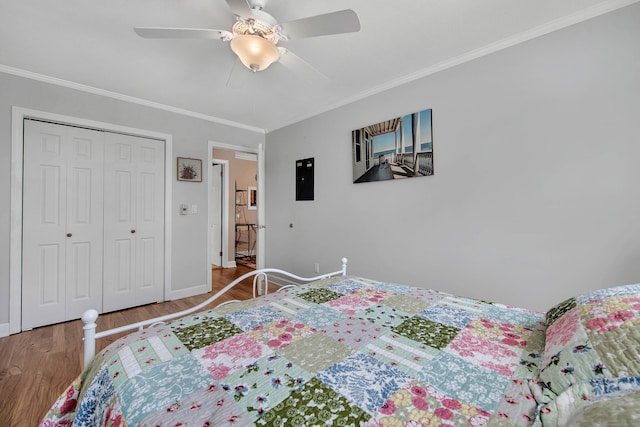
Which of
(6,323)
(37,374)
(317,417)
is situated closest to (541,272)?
(317,417)

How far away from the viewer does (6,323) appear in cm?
252

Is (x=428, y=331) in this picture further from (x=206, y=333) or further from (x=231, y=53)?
(x=231, y=53)

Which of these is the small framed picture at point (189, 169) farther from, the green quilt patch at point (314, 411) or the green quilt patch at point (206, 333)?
the green quilt patch at point (314, 411)

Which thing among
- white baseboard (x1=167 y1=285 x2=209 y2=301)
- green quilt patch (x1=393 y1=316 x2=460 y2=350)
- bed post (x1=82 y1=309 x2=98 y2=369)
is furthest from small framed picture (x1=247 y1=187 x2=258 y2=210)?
green quilt patch (x1=393 y1=316 x2=460 y2=350)

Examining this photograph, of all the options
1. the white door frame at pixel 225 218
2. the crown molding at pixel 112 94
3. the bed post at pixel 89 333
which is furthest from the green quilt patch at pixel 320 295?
the white door frame at pixel 225 218

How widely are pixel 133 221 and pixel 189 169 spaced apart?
899 millimetres

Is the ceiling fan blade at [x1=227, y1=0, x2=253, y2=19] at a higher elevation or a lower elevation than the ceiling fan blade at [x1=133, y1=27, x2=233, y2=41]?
higher

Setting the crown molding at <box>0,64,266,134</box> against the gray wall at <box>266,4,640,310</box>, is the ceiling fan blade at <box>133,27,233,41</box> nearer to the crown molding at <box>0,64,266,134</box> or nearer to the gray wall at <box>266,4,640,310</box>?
the gray wall at <box>266,4,640,310</box>

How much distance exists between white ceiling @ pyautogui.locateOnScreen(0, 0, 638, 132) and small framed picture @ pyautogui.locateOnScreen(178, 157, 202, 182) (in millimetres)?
754

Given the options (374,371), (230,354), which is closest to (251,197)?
(230,354)

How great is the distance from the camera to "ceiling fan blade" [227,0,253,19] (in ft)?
4.58

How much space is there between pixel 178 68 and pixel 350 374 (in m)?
2.77

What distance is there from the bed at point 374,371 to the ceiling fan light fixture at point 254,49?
1549 mm

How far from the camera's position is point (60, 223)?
9.12 feet
